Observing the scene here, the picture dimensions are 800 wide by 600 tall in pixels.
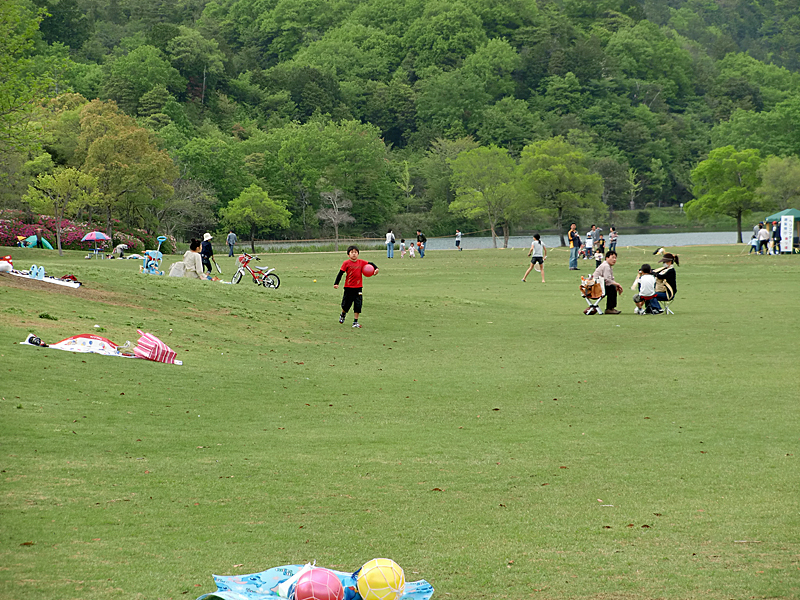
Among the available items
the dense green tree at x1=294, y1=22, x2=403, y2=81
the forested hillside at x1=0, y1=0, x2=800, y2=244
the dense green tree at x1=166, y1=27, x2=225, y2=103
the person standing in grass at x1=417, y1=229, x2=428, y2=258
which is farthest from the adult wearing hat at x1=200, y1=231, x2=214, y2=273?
the dense green tree at x1=294, y1=22, x2=403, y2=81

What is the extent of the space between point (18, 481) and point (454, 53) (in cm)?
17001

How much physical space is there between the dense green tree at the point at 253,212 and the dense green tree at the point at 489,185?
1915 cm

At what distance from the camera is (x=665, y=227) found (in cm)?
13725

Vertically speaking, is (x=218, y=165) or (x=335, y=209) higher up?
(x=218, y=165)

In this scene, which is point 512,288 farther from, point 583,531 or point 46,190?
point 46,190

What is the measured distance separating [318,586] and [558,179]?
289ft

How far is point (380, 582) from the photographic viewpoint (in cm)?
527

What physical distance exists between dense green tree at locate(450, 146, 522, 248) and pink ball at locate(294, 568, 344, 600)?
88860 mm

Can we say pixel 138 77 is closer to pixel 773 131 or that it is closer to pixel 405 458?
pixel 773 131

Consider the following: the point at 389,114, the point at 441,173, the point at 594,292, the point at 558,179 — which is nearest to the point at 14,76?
the point at 594,292

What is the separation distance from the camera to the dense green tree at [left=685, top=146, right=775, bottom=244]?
294 ft

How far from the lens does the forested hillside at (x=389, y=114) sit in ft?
293

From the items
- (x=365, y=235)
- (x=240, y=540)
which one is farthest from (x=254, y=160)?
(x=240, y=540)

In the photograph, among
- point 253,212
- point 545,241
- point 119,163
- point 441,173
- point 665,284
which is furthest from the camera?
point 441,173
